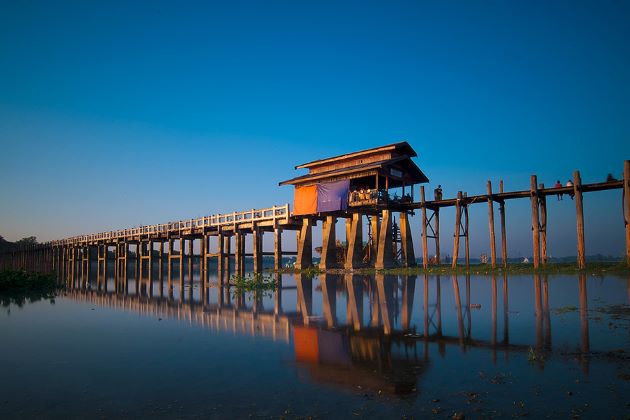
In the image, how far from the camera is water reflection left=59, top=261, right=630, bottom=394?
6.96 m

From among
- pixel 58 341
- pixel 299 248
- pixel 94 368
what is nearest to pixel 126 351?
pixel 94 368

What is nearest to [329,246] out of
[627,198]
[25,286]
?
[627,198]

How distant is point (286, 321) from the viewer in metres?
11.7

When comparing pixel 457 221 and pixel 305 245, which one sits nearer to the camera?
pixel 457 221

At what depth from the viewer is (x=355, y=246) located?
104 feet

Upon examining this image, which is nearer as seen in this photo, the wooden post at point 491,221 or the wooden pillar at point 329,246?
the wooden post at point 491,221

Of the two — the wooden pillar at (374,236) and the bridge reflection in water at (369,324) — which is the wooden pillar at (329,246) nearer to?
the wooden pillar at (374,236)

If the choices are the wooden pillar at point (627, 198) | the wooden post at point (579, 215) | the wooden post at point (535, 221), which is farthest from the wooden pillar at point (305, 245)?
the wooden pillar at point (627, 198)

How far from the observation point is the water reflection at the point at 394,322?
696 centimetres

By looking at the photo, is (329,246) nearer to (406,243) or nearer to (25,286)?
(406,243)

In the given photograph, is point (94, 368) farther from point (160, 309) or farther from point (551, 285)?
point (551, 285)

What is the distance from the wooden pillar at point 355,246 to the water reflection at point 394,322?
38.8ft

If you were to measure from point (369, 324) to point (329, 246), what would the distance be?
76.2 ft

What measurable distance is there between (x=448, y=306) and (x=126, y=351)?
8963 mm
